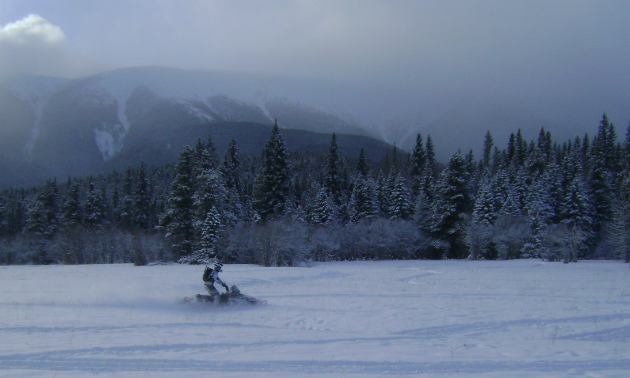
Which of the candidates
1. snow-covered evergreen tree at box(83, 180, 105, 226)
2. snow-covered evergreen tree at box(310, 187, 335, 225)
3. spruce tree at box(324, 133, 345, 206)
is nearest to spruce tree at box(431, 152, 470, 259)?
snow-covered evergreen tree at box(310, 187, 335, 225)

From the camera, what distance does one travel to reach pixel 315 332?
37.0ft

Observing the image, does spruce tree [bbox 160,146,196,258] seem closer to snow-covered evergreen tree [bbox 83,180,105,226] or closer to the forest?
the forest

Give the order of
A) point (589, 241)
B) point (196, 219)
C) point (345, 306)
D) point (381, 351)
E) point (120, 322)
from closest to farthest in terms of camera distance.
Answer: point (381, 351) < point (120, 322) < point (345, 306) < point (196, 219) < point (589, 241)

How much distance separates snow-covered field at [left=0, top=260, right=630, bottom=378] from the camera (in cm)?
816

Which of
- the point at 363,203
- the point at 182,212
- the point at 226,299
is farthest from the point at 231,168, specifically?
the point at 226,299

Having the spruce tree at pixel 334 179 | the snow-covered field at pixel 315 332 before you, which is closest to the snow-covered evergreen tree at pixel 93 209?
the spruce tree at pixel 334 179

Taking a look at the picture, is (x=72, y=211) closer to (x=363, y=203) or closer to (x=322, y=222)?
(x=322, y=222)

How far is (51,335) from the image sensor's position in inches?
404

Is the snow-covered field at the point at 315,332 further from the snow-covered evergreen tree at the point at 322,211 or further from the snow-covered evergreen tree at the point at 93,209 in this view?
the snow-covered evergreen tree at the point at 93,209

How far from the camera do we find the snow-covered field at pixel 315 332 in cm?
816

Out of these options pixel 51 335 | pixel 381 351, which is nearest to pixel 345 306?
pixel 381 351

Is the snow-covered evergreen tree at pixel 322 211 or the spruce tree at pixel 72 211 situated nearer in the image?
the snow-covered evergreen tree at pixel 322 211

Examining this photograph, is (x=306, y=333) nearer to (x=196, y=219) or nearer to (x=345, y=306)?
(x=345, y=306)

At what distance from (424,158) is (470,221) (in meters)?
35.5
